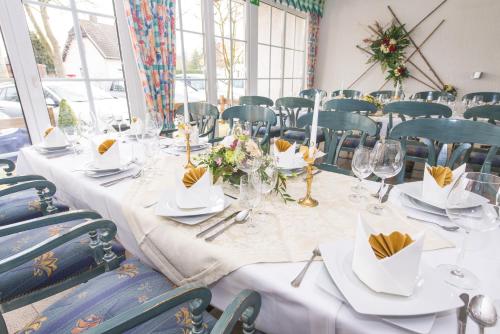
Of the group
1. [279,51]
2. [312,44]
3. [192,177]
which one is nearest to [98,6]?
[192,177]

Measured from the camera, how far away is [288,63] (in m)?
5.05

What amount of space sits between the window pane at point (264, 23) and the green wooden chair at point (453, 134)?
3.53 m

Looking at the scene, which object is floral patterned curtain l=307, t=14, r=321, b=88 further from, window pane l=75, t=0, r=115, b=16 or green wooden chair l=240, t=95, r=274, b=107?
window pane l=75, t=0, r=115, b=16

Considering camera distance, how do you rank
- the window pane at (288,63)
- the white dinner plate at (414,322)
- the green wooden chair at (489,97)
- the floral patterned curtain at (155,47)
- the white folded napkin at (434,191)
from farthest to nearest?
1. the window pane at (288,63)
2. the green wooden chair at (489,97)
3. the floral patterned curtain at (155,47)
4. the white folded napkin at (434,191)
5. the white dinner plate at (414,322)

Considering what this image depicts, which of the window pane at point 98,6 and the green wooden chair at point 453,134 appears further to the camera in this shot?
the window pane at point 98,6

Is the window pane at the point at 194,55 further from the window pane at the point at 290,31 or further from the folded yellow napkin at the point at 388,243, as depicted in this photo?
the folded yellow napkin at the point at 388,243

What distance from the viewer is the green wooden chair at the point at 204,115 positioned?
7.05 feet

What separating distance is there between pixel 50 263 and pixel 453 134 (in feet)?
5.55

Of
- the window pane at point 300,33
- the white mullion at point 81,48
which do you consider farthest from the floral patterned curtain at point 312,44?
the white mullion at point 81,48

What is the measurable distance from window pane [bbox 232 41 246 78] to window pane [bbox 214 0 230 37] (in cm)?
25

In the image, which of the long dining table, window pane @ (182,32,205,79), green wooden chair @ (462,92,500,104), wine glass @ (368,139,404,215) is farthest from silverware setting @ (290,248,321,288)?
green wooden chair @ (462,92,500,104)

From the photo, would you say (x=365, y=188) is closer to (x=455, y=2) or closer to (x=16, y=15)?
(x=16, y=15)

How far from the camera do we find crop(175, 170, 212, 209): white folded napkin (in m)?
0.77

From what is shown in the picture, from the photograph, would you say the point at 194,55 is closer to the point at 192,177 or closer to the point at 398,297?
the point at 192,177
